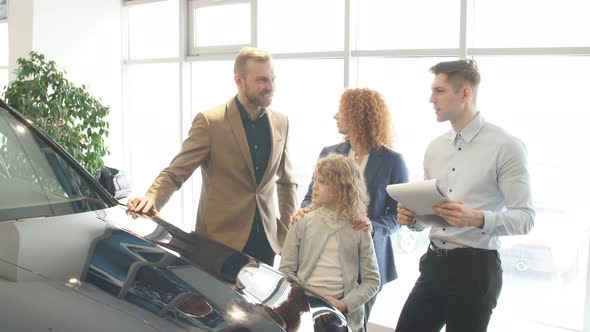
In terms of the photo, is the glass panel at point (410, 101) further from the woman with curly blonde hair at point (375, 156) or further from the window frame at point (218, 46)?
the window frame at point (218, 46)

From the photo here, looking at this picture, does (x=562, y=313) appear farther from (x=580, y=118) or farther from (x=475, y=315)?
(x=475, y=315)

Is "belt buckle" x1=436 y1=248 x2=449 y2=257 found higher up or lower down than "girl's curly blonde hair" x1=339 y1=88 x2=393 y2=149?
lower down

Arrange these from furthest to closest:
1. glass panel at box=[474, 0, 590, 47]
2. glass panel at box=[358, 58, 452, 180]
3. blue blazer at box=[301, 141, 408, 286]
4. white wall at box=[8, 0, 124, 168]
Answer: white wall at box=[8, 0, 124, 168]
glass panel at box=[358, 58, 452, 180]
glass panel at box=[474, 0, 590, 47]
blue blazer at box=[301, 141, 408, 286]

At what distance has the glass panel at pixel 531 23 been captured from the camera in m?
3.49

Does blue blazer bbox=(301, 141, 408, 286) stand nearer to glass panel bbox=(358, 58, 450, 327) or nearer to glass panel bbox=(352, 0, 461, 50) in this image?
glass panel bbox=(358, 58, 450, 327)

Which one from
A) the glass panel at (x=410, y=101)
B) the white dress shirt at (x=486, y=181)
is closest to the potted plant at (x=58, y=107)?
the glass panel at (x=410, y=101)

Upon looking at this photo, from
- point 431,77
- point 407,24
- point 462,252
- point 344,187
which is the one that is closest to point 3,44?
point 407,24

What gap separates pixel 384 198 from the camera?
2.91m

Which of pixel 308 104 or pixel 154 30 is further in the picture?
pixel 154 30

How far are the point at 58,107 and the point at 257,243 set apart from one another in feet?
9.49

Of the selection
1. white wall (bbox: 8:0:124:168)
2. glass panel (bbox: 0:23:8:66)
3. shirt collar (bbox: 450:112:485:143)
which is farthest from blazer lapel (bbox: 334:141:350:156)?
glass panel (bbox: 0:23:8:66)

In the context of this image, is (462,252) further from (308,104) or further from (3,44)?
(3,44)

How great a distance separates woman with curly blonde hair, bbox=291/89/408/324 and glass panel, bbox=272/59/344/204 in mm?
1679

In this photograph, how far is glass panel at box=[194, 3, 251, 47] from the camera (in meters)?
5.53
